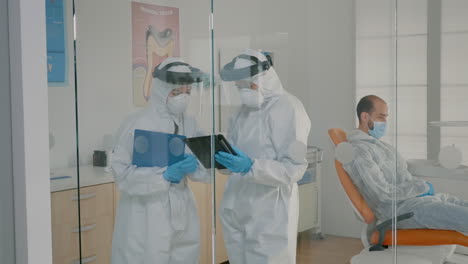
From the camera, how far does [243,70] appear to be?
6.61ft

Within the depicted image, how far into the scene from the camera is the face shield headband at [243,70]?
1.99 meters

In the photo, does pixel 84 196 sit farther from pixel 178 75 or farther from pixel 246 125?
pixel 246 125

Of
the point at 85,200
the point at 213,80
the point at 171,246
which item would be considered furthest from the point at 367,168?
the point at 85,200

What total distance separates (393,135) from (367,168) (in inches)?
5.5

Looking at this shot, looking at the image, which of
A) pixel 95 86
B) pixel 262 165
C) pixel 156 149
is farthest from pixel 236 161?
pixel 95 86

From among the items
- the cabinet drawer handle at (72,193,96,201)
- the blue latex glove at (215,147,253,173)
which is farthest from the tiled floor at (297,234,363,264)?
the cabinet drawer handle at (72,193,96,201)

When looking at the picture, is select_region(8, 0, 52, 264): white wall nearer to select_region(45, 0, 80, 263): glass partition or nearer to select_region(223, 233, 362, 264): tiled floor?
select_region(45, 0, 80, 263): glass partition

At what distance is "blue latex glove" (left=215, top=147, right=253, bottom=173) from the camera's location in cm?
202

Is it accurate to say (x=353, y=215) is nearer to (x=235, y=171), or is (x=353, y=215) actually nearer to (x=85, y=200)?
(x=235, y=171)

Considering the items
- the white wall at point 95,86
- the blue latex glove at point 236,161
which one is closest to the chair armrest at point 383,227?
the blue latex glove at point 236,161

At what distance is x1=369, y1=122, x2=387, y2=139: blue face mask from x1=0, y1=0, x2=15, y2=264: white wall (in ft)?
4.82

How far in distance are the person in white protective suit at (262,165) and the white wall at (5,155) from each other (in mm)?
917

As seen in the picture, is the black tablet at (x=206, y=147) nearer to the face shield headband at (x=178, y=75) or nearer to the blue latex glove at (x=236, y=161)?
the blue latex glove at (x=236, y=161)

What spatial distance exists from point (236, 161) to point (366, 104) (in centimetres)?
51
